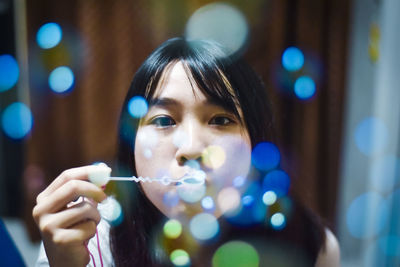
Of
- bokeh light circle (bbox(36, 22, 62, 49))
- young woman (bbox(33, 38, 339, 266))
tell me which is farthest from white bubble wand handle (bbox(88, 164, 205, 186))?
bokeh light circle (bbox(36, 22, 62, 49))

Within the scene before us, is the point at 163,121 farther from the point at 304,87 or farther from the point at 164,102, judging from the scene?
the point at 304,87

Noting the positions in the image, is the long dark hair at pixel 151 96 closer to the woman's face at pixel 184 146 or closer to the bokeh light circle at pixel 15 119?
the woman's face at pixel 184 146

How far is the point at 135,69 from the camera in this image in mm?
548

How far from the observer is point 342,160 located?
1261 mm

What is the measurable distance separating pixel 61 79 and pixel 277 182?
61cm

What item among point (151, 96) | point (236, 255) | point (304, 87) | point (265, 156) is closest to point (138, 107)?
point (151, 96)

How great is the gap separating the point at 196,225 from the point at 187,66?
262mm

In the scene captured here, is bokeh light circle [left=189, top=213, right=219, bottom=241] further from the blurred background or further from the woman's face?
the blurred background

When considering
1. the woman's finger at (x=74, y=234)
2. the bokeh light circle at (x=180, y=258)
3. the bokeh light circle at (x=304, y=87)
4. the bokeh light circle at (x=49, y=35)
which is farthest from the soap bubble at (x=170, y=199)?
the bokeh light circle at (x=304, y=87)

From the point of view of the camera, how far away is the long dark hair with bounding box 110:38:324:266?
17.9 inches

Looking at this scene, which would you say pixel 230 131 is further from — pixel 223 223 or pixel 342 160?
pixel 342 160

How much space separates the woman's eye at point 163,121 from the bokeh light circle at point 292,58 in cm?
61

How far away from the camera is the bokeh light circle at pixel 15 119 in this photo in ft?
2.29

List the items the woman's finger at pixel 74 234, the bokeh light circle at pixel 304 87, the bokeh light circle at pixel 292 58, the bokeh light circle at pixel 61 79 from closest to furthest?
the woman's finger at pixel 74 234, the bokeh light circle at pixel 61 79, the bokeh light circle at pixel 292 58, the bokeh light circle at pixel 304 87
